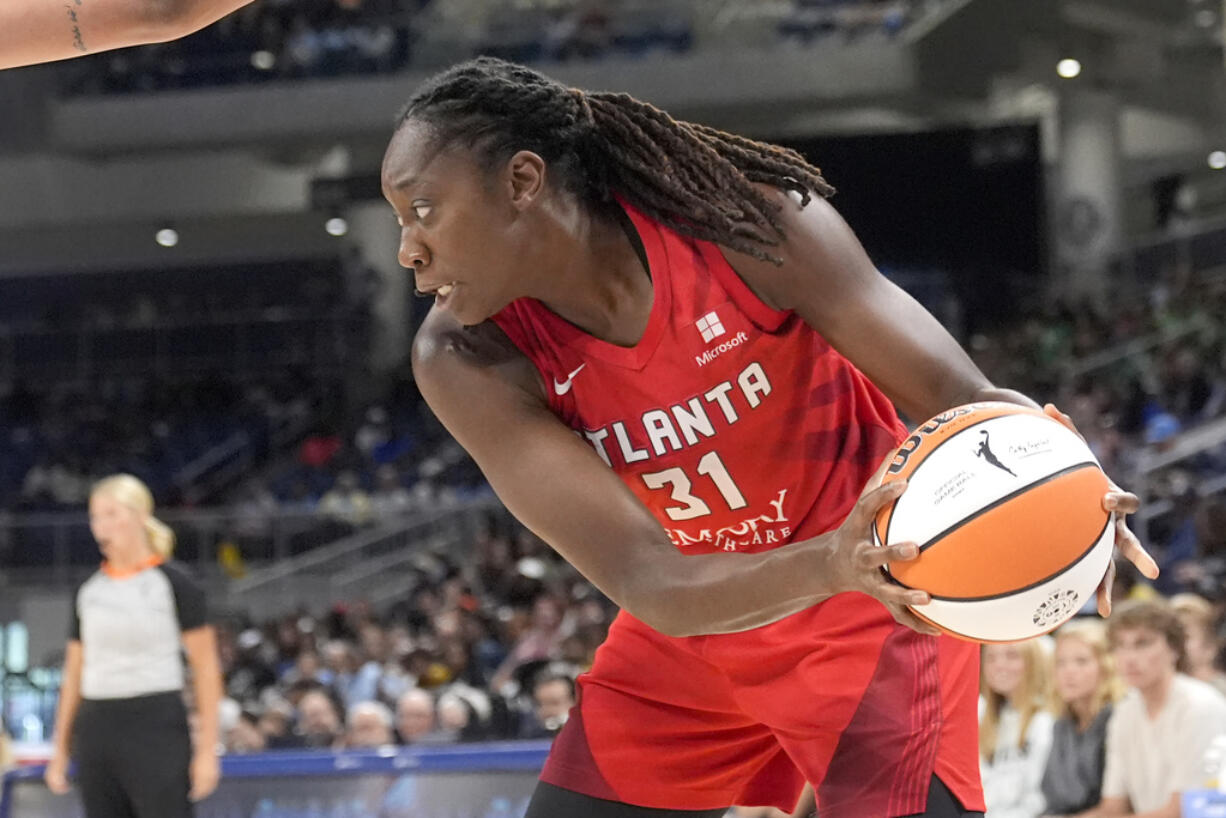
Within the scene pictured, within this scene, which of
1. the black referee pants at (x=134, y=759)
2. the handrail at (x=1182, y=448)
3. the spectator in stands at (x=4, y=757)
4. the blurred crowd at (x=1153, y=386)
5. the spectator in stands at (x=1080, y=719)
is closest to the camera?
the black referee pants at (x=134, y=759)

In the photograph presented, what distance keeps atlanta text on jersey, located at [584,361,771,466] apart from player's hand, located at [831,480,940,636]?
1.88 ft

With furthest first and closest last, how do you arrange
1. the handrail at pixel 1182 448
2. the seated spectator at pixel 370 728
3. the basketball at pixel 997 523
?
the handrail at pixel 1182 448 < the seated spectator at pixel 370 728 < the basketball at pixel 997 523

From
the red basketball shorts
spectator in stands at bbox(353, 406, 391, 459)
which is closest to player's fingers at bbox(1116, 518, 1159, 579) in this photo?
the red basketball shorts

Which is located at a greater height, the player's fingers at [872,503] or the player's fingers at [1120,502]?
the player's fingers at [872,503]

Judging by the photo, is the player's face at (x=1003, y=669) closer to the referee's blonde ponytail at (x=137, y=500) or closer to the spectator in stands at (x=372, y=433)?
the referee's blonde ponytail at (x=137, y=500)

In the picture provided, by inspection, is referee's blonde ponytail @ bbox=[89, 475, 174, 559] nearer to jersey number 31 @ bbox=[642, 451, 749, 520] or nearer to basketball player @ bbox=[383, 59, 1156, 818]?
basketball player @ bbox=[383, 59, 1156, 818]

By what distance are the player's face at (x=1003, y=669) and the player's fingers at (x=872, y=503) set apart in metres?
3.77

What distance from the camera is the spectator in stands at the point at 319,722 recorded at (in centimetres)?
764

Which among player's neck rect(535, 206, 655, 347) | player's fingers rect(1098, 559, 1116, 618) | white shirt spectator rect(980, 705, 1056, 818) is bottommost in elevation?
white shirt spectator rect(980, 705, 1056, 818)

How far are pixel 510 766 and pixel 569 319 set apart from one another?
3.28 metres

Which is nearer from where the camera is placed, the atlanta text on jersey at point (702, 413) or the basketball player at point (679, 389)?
the basketball player at point (679, 389)

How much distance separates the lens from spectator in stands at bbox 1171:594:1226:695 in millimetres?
5652

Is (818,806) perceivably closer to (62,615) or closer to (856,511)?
(856,511)

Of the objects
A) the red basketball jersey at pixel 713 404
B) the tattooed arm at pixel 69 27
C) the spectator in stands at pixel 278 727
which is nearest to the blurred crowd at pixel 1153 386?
the spectator in stands at pixel 278 727
